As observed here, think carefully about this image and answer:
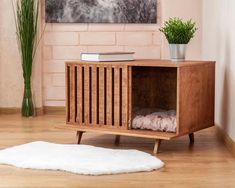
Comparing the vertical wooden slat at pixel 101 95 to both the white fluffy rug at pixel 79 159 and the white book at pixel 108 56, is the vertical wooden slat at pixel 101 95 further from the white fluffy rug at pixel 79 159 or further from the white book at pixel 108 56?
the white fluffy rug at pixel 79 159

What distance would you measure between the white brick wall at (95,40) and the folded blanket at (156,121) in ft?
4.42

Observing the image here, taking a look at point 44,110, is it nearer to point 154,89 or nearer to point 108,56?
point 154,89

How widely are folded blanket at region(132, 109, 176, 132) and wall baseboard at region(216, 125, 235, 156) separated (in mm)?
323

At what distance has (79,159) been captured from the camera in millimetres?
2680

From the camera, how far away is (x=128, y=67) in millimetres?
2947

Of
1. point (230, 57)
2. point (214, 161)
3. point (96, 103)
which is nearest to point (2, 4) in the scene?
point (96, 103)

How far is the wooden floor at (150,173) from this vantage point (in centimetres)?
234

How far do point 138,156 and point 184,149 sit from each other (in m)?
0.38

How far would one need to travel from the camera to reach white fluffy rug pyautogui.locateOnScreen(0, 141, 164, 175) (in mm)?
2521

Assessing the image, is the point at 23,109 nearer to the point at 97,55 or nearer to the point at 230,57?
the point at 97,55

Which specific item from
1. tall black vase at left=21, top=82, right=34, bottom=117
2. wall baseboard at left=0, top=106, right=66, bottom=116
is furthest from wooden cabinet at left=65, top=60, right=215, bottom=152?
wall baseboard at left=0, top=106, right=66, bottom=116

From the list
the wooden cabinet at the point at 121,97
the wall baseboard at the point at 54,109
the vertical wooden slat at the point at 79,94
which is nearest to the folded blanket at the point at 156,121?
the wooden cabinet at the point at 121,97

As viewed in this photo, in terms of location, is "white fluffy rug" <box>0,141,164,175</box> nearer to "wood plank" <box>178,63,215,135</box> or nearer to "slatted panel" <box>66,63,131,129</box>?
"slatted panel" <box>66,63,131,129</box>

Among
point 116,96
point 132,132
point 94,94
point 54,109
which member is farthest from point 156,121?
point 54,109
